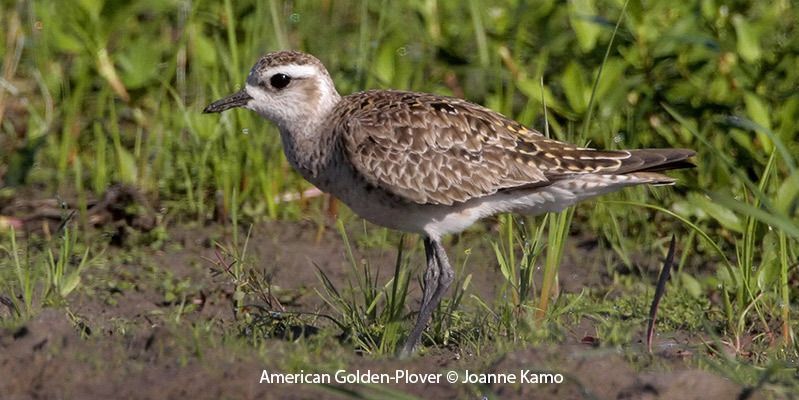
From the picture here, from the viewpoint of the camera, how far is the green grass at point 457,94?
7.17 metres

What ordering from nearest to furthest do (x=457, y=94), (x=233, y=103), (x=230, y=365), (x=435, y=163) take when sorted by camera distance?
(x=230, y=365)
(x=435, y=163)
(x=233, y=103)
(x=457, y=94)

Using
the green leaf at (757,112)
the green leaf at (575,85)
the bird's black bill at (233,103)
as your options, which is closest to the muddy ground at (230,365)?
the bird's black bill at (233,103)

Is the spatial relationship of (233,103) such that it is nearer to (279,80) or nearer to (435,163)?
(279,80)

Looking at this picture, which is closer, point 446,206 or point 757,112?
point 446,206

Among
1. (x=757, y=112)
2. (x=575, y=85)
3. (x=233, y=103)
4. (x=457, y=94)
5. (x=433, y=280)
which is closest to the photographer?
(x=433, y=280)

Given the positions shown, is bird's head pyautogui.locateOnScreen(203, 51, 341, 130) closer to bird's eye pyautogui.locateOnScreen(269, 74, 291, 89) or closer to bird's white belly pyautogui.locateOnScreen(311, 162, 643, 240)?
bird's eye pyautogui.locateOnScreen(269, 74, 291, 89)

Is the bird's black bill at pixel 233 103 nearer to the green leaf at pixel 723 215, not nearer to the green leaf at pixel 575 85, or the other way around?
the green leaf at pixel 575 85

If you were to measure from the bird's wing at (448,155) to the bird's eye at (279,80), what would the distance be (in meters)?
0.37

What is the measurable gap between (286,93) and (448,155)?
903 millimetres

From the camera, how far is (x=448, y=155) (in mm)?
6414

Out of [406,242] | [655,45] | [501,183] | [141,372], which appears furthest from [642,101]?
[141,372]

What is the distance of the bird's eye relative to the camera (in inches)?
263

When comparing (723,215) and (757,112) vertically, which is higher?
(757,112)

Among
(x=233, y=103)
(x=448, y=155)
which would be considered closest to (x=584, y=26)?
(x=448, y=155)
